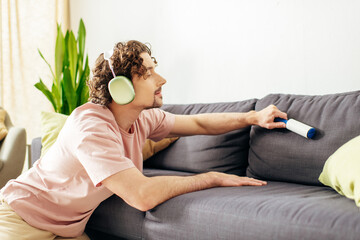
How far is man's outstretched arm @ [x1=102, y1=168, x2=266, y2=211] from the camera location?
123 cm

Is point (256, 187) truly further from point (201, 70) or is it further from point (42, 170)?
point (201, 70)

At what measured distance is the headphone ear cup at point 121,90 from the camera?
133 cm

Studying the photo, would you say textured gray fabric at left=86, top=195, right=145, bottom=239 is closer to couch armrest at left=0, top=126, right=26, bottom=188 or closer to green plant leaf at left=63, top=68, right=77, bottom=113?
couch armrest at left=0, top=126, right=26, bottom=188

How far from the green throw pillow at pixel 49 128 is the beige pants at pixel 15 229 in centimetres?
71

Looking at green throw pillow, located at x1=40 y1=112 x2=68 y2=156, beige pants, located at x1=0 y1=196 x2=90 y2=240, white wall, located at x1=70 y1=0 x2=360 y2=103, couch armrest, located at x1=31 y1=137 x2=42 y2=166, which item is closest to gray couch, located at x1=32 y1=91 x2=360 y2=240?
beige pants, located at x1=0 y1=196 x2=90 y2=240

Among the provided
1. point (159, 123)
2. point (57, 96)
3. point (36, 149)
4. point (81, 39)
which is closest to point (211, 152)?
point (159, 123)

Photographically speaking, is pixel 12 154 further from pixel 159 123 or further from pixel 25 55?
pixel 159 123

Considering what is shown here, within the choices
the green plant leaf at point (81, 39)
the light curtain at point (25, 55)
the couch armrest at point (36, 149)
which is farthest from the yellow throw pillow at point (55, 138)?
the light curtain at point (25, 55)

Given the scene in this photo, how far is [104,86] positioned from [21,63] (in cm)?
231

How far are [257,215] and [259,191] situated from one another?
0.83 ft

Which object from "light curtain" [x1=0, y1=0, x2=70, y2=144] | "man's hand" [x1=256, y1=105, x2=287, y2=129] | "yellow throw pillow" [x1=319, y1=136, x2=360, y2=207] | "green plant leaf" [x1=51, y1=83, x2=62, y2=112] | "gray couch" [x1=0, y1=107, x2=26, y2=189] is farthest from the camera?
"light curtain" [x1=0, y1=0, x2=70, y2=144]

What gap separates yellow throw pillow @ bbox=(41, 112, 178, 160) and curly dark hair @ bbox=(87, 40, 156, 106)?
0.59 meters

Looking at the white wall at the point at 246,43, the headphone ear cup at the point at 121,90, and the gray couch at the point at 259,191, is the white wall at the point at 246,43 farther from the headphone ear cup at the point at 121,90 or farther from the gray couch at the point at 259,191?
the headphone ear cup at the point at 121,90

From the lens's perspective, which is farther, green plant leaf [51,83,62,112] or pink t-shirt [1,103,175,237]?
green plant leaf [51,83,62,112]
